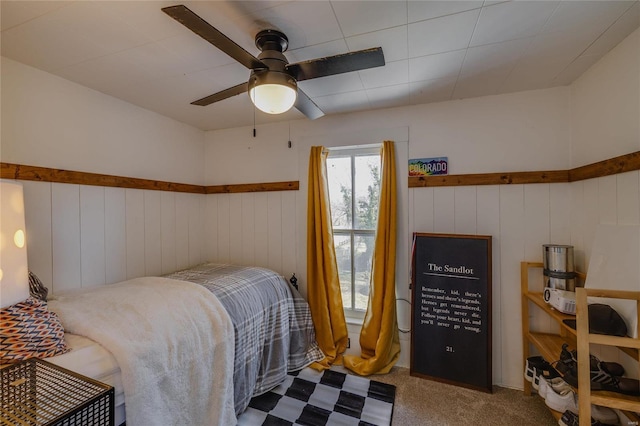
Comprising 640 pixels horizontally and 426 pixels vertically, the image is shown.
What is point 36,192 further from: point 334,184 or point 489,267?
point 489,267

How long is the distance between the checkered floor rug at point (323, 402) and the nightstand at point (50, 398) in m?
1.22

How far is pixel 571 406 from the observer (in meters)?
1.55

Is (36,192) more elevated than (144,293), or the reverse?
(36,192)

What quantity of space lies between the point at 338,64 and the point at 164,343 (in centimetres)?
162

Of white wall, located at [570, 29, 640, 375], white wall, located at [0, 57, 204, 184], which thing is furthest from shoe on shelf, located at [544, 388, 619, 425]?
white wall, located at [0, 57, 204, 184]

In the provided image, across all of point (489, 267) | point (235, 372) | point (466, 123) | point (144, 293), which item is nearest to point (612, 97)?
point (466, 123)

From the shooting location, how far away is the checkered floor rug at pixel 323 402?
1.81 meters

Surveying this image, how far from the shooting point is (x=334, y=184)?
110 inches

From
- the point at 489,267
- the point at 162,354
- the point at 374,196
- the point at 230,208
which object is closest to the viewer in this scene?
the point at 162,354

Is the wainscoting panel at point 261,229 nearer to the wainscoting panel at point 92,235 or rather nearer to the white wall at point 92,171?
the white wall at point 92,171

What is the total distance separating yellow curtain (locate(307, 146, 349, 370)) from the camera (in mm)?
2531

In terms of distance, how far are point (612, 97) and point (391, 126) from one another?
1.39 meters

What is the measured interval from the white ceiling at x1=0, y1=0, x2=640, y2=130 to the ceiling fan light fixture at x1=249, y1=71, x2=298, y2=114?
0.28 meters

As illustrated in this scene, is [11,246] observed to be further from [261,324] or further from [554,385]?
[554,385]
